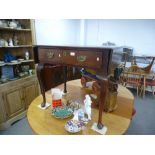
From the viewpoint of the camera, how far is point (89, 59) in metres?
0.95

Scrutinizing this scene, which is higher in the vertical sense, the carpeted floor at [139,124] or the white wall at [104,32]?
the white wall at [104,32]

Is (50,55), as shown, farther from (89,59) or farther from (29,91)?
(29,91)

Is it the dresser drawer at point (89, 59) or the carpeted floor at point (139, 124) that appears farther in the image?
the carpeted floor at point (139, 124)

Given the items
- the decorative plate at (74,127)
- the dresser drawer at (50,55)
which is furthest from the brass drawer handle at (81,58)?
the decorative plate at (74,127)

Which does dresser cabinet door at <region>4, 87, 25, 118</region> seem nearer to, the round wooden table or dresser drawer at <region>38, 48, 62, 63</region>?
the round wooden table

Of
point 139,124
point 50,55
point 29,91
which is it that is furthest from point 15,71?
point 139,124

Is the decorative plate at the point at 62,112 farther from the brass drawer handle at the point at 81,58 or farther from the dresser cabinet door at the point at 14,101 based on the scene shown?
the dresser cabinet door at the point at 14,101

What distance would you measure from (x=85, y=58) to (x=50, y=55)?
346 millimetres

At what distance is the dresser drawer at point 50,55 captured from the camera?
43.2 inches

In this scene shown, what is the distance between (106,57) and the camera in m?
0.87
